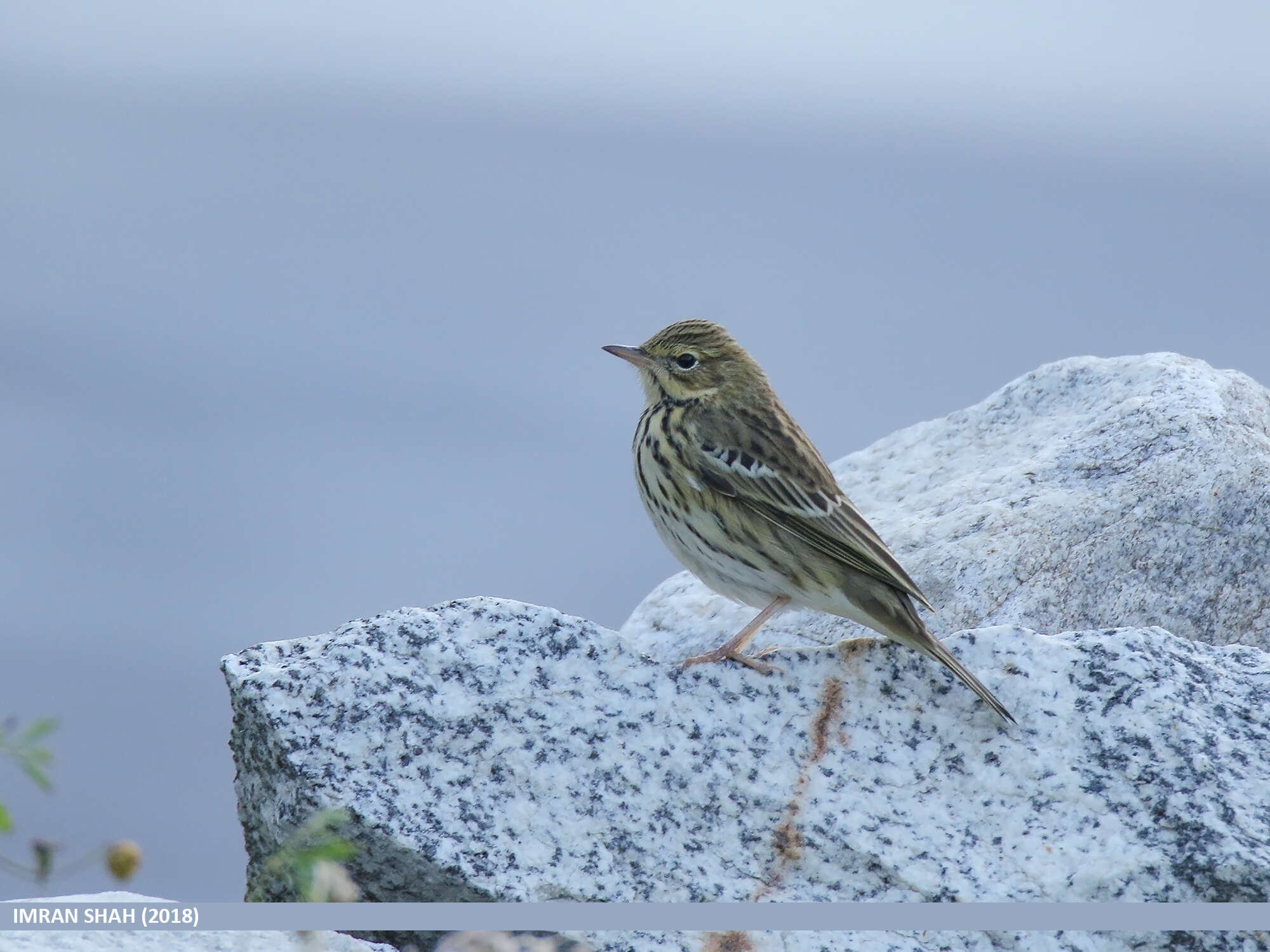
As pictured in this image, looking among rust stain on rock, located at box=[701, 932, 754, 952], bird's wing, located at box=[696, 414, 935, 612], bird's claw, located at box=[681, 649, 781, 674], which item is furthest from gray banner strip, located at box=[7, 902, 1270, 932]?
bird's wing, located at box=[696, 414, 935, 612]

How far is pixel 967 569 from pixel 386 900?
2833mm

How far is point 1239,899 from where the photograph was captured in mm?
4043

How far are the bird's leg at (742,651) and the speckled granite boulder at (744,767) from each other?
48 mm

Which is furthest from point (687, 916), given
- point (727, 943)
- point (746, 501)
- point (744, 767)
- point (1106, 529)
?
point (1106, 529)

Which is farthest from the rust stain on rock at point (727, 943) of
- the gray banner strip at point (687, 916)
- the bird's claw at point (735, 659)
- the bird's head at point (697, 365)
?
the bird's head at point (697, 365)

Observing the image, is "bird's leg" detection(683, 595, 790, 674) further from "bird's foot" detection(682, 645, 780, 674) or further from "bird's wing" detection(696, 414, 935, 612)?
"bird's wing" detection(696, 414, 935, 612)

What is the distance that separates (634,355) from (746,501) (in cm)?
109

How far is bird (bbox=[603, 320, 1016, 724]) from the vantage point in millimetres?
5238

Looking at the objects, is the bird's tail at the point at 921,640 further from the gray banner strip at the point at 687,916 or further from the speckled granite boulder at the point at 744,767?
the gray banner strip at the point at 687,916

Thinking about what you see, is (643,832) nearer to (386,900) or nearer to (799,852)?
(799,852)

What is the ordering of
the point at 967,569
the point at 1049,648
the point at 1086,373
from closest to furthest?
the point at 1049,648
the point at 967,569
the point at 1086,373

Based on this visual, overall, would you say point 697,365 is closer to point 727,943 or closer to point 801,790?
point 801,790

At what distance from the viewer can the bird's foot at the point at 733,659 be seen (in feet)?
15.8

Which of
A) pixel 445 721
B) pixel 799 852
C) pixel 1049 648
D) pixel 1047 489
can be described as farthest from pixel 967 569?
pixel 445 721
